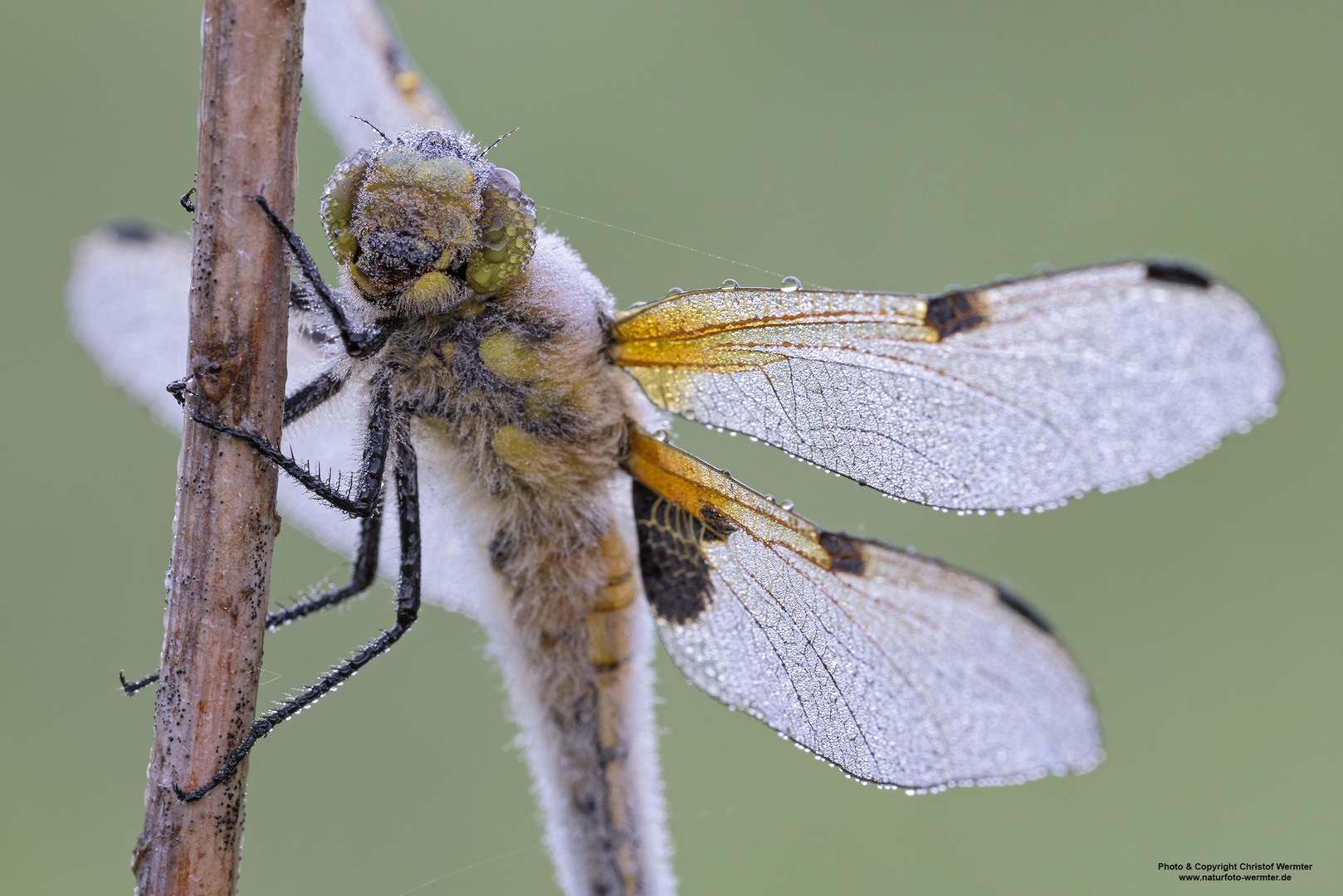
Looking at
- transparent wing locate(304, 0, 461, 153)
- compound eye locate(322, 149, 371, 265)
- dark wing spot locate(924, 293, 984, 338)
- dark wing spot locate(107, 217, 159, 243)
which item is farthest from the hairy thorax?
dark wing spot locate(107, 217, 159, 243)

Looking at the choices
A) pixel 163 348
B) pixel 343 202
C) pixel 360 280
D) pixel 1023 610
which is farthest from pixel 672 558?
pixel 163 348

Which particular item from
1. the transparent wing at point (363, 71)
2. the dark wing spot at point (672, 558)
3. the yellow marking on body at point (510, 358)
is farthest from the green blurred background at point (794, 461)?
the yellow marking on body at point (510, 358)

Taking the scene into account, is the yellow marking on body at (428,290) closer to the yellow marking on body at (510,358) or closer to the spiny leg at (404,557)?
the yellow marking on body at (510,358)

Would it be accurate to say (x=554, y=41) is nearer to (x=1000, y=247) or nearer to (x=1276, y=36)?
(x=1000, y=247)

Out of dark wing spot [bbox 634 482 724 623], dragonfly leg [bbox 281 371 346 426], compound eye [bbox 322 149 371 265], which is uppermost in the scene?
compound eye [bbox 322 149 371 265]

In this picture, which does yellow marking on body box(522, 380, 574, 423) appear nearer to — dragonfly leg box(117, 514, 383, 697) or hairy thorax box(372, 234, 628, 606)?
hairy thorax box(372, 234, 628, 606)

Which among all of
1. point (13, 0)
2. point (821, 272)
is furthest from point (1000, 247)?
point (13, 0)

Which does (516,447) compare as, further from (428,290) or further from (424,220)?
(424,220)
